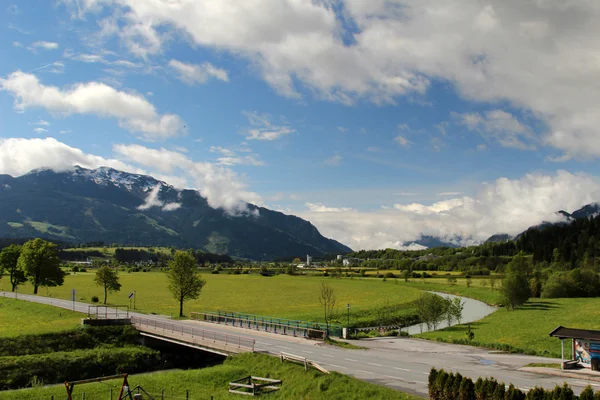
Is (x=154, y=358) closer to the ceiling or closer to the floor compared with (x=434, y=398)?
closer to the floor

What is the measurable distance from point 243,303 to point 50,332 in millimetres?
48755

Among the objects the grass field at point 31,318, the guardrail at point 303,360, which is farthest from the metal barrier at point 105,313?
the guardrail at point 303,360

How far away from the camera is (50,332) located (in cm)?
4897

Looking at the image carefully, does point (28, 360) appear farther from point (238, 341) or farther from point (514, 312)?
point (514, 312)

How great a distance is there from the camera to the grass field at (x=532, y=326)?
5083 centimetres

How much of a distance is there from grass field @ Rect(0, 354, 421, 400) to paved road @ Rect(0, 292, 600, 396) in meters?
2.09

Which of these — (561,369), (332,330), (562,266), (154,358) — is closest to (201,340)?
(154,358)

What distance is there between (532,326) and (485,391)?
48958mm

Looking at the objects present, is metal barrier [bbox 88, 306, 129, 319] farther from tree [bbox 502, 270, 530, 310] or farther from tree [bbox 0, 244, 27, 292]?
tree [bbox 502, 270, 530, 310]

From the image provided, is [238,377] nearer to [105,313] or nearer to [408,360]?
[408,360]

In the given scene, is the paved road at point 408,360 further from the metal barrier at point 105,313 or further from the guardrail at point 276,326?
the metal barrier at point 105,313

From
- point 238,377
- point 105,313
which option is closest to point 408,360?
point 238,377

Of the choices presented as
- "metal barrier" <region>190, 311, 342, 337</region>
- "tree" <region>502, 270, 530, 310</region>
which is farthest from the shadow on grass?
"metal barrier" <region>190, 311, 342, 337</region>

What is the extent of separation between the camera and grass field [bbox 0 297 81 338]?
50.5 m
